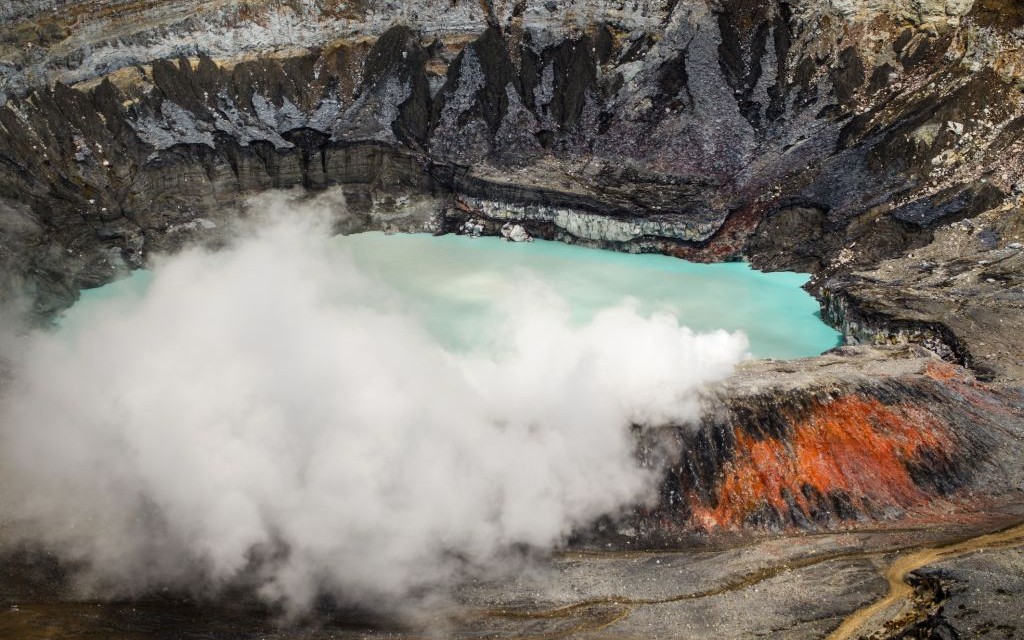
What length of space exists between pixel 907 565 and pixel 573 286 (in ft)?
51.7

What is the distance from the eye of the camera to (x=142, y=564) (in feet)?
51.4

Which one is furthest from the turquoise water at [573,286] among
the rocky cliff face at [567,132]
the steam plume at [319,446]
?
the steam plume at [319,446]

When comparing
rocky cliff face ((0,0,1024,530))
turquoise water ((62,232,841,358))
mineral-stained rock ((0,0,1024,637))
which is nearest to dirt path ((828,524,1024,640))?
mineral-stained rock ((0,0,1024,637))

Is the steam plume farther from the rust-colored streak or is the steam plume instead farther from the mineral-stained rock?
the mineral-stained rock

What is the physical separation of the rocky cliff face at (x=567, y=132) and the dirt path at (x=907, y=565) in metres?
7.46

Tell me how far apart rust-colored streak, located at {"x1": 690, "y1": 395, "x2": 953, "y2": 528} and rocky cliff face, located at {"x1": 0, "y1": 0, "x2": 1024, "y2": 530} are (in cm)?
515

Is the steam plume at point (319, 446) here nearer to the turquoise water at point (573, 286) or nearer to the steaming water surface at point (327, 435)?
the steaming water surface at point (327, 435)

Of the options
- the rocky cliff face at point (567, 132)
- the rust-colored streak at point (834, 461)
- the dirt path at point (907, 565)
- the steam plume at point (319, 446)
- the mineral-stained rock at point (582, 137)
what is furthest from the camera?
the rocky cliff face at point (567, 132)

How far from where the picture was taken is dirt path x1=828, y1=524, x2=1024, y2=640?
1425 centimetres

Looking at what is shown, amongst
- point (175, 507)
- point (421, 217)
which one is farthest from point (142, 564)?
point (421, 217)

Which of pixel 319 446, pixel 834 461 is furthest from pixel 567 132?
pixel 319 446

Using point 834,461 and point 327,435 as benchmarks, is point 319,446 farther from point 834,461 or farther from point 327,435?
point 834,461

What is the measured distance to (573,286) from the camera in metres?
29.3

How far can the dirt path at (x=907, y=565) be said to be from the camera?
14247mm
